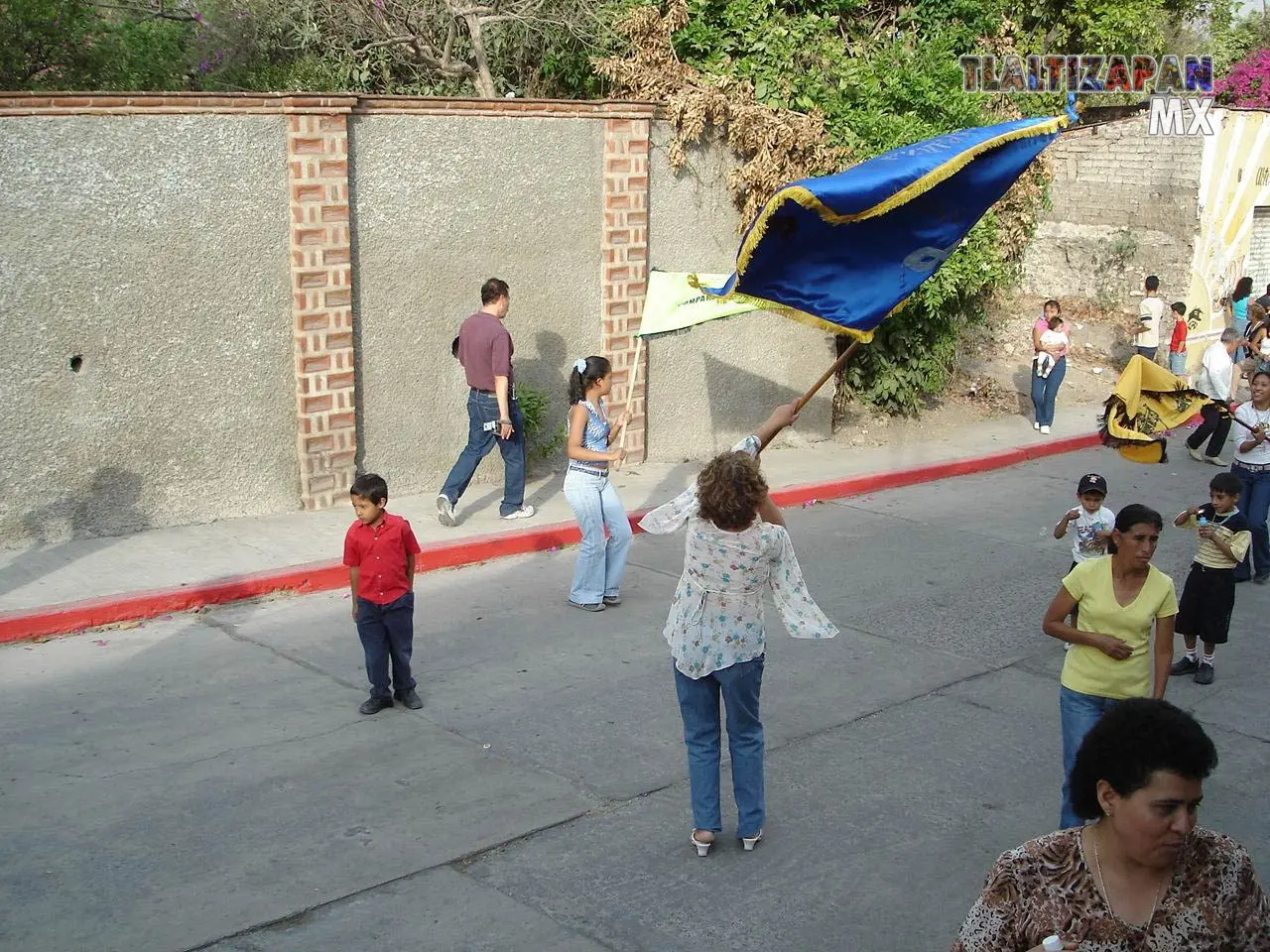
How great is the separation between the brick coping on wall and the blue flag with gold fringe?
3.85 m

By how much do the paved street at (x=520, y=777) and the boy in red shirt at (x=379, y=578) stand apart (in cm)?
34

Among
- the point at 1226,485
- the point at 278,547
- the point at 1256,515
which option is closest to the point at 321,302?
the point at 278,547

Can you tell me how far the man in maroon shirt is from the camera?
34.3 feet

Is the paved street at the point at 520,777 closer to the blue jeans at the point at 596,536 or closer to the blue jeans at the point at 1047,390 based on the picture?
the blue jeans at the point at 596,536

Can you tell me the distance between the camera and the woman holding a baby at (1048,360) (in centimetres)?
1524

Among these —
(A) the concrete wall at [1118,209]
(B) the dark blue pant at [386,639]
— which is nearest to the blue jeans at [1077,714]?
(B) the dark blue pant at [386,639]

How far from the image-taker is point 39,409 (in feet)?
30.1

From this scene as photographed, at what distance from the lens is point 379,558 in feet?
22.3

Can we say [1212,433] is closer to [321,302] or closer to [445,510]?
[445,510]

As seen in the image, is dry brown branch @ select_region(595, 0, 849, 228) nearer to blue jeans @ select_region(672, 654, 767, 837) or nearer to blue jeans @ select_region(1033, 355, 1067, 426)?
blue jeans @ select_region(1033, 355, 1067, 426)

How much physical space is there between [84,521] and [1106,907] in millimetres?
8146

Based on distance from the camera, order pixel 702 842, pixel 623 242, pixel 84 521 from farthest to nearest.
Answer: pixel 623 242 < pixel 84 521 < pixel 702 842

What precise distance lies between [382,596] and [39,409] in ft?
12.2

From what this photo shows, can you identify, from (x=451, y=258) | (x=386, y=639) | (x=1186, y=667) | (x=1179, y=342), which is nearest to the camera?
(x=386, y=639)
